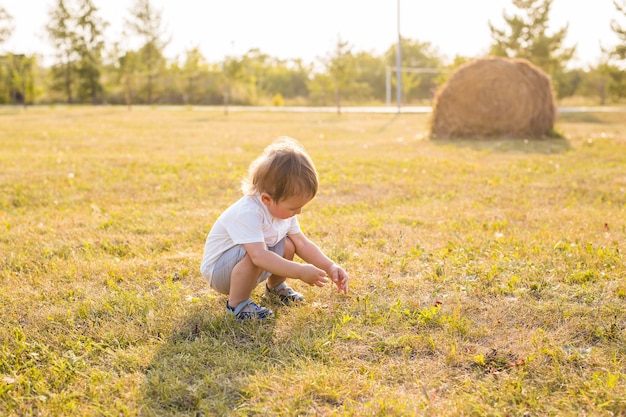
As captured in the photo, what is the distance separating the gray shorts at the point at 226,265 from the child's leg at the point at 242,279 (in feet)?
0.17

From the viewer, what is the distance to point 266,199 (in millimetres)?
3111

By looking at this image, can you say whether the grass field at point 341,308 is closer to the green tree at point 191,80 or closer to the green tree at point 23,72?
the green tree at point 23,72

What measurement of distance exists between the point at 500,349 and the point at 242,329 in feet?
4.51

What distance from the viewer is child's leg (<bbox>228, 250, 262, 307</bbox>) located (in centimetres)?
317

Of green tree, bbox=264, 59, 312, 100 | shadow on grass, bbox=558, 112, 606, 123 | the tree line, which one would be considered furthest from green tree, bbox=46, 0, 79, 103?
shadow on grass, bbox=558, 112, 606, 123

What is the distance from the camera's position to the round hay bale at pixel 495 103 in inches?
544

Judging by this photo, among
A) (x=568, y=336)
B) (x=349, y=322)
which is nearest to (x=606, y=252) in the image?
(x=568, y=336)

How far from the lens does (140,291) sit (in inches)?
145

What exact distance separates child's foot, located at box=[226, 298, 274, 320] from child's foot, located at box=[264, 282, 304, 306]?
285 millimetres

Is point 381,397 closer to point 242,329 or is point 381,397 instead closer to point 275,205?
point 242,329

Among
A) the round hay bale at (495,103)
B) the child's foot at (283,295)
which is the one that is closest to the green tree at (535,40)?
the round hay bale at (495,103)

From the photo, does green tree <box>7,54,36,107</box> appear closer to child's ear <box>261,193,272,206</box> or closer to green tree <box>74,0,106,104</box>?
green tree <box>74,0,106,104</box>

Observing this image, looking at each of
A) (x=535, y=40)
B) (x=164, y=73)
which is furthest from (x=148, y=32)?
(x=535, y=40)

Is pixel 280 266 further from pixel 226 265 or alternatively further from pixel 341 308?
pixel 341 308
